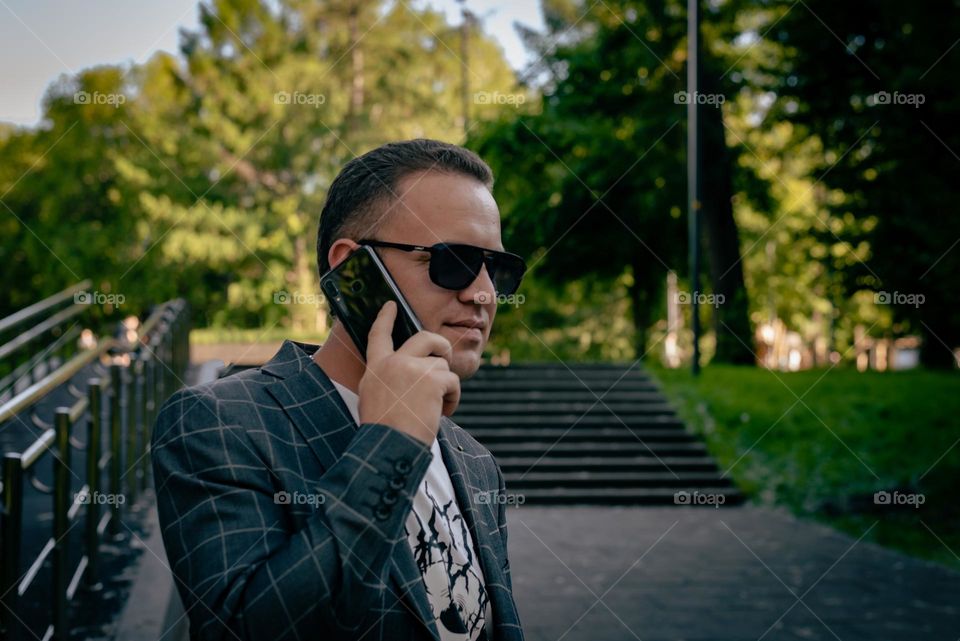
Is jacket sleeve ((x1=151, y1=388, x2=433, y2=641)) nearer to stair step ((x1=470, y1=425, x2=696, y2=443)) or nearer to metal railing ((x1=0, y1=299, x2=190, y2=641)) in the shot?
metal railing ((x1=0, y1=299, x2=190, y2=641))

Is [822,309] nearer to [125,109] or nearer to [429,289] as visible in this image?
[125,109]

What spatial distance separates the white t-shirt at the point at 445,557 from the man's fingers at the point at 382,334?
0.18m

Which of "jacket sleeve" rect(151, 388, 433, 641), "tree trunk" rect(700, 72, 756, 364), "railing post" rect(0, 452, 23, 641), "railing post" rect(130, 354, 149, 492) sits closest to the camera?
"jacket sleeve" rect(151, 388, 433, 641)

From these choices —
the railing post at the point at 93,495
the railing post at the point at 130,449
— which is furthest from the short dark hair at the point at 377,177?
the railing post at the point at 130,449

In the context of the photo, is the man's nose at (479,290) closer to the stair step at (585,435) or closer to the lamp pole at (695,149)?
the stair step at (585,435)

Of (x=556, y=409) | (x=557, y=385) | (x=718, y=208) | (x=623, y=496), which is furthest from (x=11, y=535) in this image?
(x=718, y=208)

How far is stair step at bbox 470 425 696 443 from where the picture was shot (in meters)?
14.6

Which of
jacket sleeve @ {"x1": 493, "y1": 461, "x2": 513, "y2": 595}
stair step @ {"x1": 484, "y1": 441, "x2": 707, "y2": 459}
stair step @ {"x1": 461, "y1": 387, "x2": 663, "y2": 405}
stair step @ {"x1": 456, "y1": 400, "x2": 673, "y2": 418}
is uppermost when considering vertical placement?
jacket sleeve @ {"x1": 493, "y1": 461, "x2": 513, "y2": 595}

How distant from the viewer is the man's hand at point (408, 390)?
5.13ft

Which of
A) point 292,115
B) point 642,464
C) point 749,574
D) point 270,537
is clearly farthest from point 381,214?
point 292,115

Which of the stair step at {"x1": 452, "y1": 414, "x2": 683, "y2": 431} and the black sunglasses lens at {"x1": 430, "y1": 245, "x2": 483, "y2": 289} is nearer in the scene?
the black sunglasses lens at {"x1": 430, "y1": 245, "x2": 483, "y2": 289}

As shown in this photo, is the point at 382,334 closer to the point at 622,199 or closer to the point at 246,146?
the point at 622,199

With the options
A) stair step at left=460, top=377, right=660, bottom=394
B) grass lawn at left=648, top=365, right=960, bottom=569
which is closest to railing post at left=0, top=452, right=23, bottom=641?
grass lawn at left=648, top=365, right=960, bottom=569

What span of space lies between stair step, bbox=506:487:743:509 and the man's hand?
10706 millimetres
